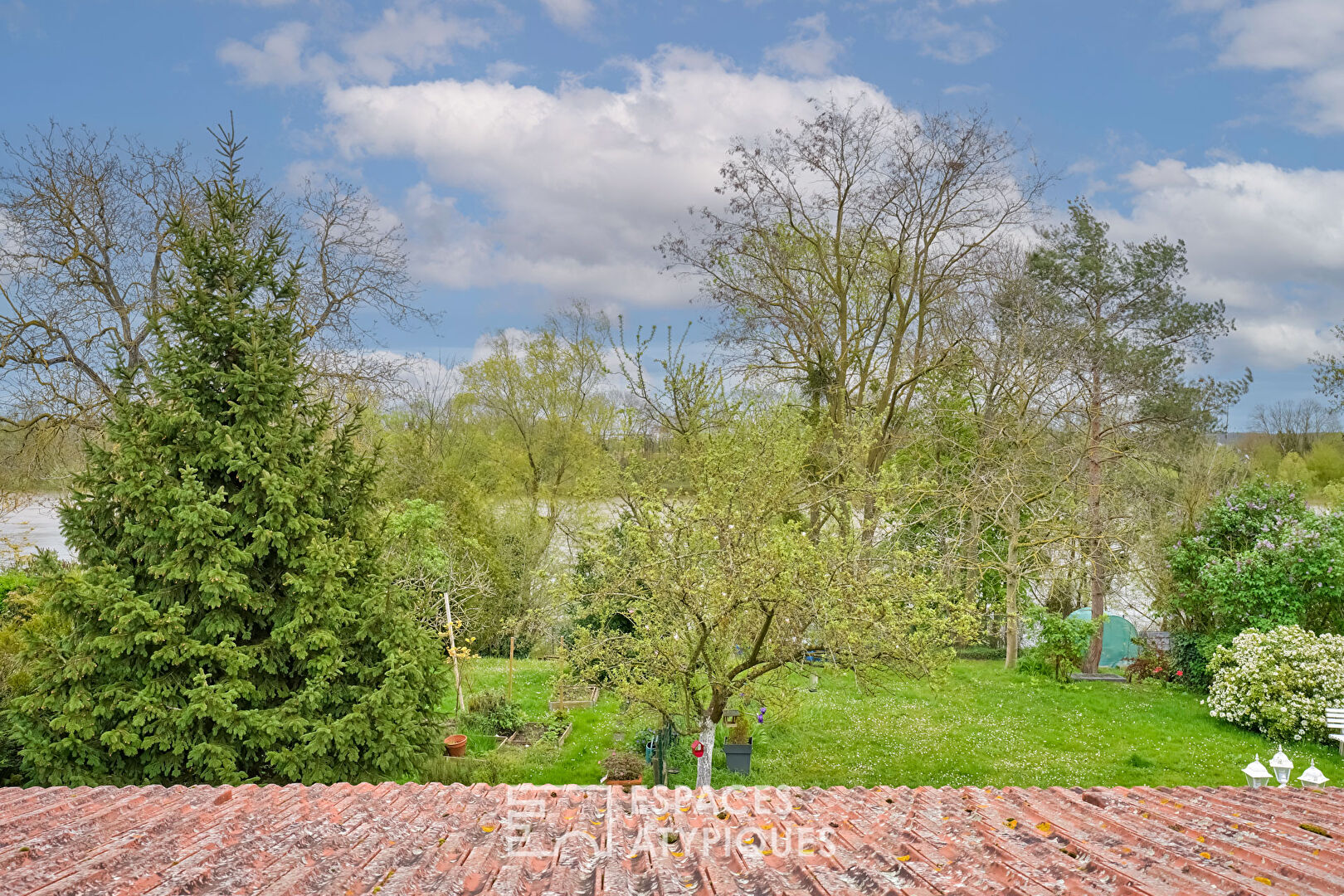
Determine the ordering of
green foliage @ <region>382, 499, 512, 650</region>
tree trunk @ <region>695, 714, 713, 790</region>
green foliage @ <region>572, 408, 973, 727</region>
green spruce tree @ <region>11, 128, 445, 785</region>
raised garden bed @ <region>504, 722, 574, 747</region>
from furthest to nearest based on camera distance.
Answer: green foliage @ <region>382, 499, 512, 650</region> < raised garden bed @ <region>504, 722, 574, 747</region> < tree trunk @ <region>695, 714, 713, 790</region> < green foliage @ <region>572, 408, 973, 727</region> < green spruce tree @ <region>11, 128, 445, 785</region>

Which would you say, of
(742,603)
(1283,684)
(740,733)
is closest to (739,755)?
(740,733)

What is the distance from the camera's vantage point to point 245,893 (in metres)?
3.90

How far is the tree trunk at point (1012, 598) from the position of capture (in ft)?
55.4

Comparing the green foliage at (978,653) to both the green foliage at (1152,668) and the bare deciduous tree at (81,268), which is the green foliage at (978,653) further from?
the bare deciduous tree at (81,268)

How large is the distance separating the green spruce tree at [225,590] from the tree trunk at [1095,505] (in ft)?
51.0

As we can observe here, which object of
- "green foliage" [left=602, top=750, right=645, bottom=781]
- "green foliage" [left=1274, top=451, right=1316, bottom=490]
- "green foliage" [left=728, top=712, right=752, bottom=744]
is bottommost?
"green foliage" [left=602, top=750, right=645, bottom=781]

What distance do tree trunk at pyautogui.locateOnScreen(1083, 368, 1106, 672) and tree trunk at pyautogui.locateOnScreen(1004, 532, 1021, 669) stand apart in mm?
1659

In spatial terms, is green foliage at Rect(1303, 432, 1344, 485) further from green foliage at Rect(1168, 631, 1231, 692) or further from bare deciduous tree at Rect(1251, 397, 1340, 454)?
green foliage at Rect(1168, 631, 1231, 692)

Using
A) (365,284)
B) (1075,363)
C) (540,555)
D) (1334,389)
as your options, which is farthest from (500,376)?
(1334,389)

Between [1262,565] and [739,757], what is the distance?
38.4 feet

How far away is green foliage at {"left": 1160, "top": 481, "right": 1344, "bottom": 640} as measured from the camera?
15.9m

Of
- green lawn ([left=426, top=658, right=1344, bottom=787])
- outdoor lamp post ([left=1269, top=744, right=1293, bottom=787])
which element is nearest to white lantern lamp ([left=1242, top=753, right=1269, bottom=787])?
outdoor lamp post ([left=1269, top=744, right=1293, bottom=787])

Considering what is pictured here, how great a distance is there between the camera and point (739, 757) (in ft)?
38.9

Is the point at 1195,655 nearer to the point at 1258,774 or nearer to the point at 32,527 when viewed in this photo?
the point at 1258,774
